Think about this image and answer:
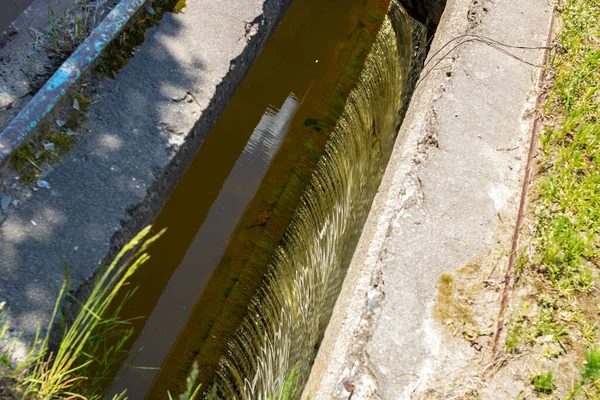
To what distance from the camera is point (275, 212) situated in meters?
3.17

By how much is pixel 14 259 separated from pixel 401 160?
5.41ft

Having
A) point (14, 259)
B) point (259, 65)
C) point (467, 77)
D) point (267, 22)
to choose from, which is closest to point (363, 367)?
point (14, 259)

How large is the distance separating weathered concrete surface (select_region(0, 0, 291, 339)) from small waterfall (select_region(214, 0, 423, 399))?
694 mm

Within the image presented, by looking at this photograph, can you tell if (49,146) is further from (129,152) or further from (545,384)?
(545,384)

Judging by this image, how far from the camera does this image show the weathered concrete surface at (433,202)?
81.7 inches

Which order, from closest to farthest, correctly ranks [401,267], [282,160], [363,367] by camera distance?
[363,367] → [401,267] → [282,160]

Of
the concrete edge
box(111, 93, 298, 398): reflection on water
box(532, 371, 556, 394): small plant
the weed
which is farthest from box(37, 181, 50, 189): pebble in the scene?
box(532, 371, 556, 394): small plant

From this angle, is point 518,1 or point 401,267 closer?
point 401,267

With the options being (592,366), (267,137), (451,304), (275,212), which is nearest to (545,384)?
(592,366)

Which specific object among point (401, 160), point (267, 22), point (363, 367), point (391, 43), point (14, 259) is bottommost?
point (14, 259)

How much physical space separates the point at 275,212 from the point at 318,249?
1.28 feet

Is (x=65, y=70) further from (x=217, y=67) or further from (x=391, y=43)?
(x=391, y=43)

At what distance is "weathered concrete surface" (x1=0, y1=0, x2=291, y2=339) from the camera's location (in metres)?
2.19

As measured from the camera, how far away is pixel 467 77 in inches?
113
